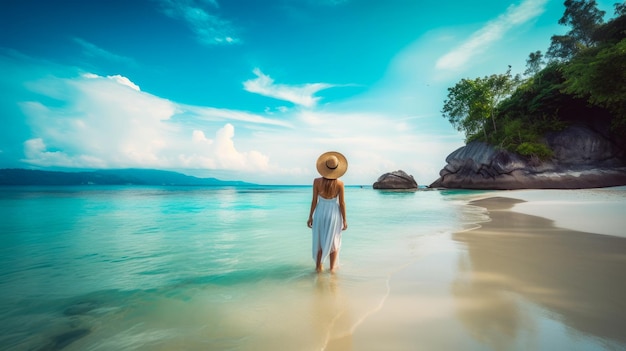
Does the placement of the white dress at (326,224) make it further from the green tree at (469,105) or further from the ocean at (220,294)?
the green tree at (469,105)

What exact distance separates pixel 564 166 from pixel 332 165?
34763 millimetres

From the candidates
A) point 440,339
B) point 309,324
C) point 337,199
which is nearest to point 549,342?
point 440,339

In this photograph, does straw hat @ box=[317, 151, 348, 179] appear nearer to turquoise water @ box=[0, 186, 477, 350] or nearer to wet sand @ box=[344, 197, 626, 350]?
turquoise water @ box=[0, 186, 477, 350]

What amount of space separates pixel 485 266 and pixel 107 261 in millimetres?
7864

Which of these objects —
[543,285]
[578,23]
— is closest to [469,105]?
[578,23]

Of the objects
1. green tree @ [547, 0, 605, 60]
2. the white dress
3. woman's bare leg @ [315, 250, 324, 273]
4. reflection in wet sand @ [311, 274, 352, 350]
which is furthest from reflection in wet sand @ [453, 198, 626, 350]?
green tree @ [547, 0, 605, 60]

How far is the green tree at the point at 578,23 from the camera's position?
3838 centimetres

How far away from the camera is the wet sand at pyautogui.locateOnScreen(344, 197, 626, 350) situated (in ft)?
7.50

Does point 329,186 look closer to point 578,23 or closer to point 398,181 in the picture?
point 398,181

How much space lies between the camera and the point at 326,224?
14.5ft

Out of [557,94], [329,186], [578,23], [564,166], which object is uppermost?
[578,23]

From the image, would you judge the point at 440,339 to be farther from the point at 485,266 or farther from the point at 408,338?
the point at 485,266

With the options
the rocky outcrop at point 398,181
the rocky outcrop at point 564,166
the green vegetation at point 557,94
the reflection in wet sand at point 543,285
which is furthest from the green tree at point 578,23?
the reflection in wet sand at point 543,285

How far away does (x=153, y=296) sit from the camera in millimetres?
3844
